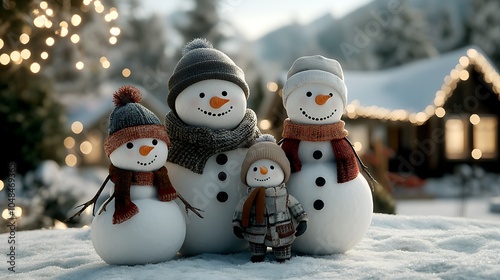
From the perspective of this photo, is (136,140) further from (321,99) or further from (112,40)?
(112,40)

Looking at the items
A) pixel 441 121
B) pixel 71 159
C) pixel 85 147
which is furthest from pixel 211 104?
pixel 85 147

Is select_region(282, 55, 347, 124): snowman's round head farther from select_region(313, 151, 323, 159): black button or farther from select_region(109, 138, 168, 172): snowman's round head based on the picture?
select_region(109, 138, 168, 172): snowman's round head

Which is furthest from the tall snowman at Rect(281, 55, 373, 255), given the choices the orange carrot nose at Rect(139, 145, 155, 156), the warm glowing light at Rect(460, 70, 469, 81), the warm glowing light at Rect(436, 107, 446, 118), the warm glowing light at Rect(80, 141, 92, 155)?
the warm glowing light at Rect(80, 141, 92, 155)

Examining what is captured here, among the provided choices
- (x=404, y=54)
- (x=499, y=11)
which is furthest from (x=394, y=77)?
(x=499, y=11)

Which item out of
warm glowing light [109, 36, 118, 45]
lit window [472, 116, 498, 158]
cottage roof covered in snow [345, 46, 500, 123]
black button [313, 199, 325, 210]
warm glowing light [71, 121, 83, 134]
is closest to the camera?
black button [313, 199, 325, 210]

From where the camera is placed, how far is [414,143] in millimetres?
17969

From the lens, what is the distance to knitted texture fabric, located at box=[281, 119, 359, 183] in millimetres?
4051

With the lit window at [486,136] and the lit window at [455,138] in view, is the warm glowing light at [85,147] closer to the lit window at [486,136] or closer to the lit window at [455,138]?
the lit window at [455,138]

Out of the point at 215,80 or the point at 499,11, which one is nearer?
the point at 215,80

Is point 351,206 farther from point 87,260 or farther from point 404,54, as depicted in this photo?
point 404,54

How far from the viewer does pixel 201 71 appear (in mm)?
4094

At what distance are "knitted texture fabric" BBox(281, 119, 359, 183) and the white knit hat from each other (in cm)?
24

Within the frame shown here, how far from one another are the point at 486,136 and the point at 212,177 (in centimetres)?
1624

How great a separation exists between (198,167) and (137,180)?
0.42 metres
